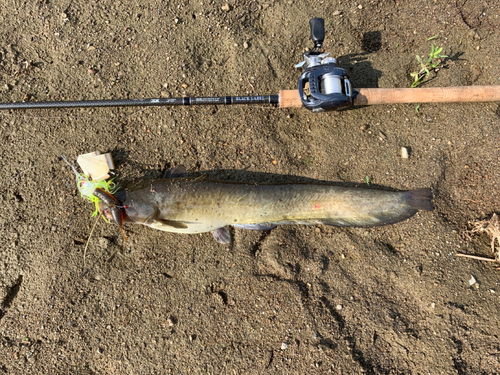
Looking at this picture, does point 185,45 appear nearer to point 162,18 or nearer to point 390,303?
point 162,18

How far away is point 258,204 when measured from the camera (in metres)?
2.72

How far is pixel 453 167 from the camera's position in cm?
304

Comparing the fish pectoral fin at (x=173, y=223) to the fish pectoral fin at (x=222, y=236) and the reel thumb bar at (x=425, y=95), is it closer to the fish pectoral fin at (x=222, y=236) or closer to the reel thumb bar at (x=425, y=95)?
the fish pectoral fin at (x=222, y=236)

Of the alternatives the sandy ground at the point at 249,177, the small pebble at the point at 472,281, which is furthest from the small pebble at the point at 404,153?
the small pebble at the point at 472,281

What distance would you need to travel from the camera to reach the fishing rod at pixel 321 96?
2.67 metres

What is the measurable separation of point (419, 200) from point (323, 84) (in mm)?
1502

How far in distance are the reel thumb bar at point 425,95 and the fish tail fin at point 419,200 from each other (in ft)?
3.26

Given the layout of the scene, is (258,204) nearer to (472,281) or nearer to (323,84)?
(323,84)

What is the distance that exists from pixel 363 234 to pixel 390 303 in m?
0.72

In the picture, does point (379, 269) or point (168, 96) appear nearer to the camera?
point (379, 269)

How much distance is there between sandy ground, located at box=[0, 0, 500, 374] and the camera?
2.71m

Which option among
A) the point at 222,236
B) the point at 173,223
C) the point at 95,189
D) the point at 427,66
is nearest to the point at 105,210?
the point at 95,189

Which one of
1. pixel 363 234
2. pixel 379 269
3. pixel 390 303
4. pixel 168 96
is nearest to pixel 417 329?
pixel 390 303

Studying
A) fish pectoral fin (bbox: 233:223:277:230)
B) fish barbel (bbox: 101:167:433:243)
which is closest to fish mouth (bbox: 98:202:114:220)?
fish barbel (bbox: 101:167:433:243)
